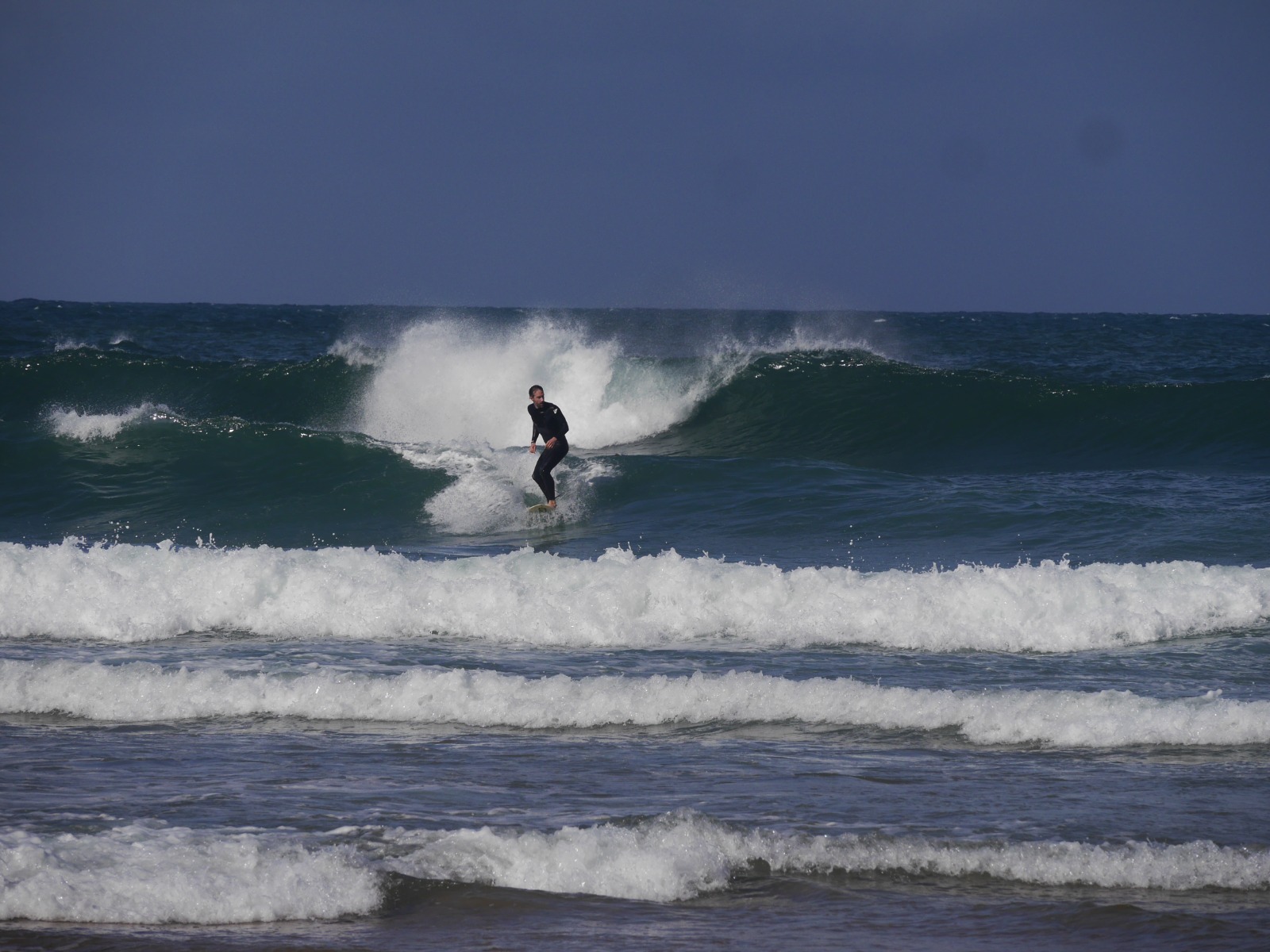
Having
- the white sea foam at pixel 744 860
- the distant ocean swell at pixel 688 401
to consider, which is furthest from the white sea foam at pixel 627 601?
the distant ocean swell at pixel 688 401

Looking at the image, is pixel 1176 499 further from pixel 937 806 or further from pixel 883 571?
pixel 937 806

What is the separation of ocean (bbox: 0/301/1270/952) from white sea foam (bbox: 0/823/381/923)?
0.01m

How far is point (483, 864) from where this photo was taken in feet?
15.2

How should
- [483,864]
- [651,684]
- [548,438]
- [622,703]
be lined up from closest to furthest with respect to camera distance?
[483,864] < [622,703] < [651,684] < [548,438]

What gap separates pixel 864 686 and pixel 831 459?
11.8m

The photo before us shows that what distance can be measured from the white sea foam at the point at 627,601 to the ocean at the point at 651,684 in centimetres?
3

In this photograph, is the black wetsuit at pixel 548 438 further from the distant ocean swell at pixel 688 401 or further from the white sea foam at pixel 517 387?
the white sea foam at pixel 517 387

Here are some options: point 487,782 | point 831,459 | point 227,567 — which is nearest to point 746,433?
point 831,459

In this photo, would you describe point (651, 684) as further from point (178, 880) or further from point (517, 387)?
point (517, 387)

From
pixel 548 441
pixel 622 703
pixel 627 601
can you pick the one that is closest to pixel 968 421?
pixel 548 441

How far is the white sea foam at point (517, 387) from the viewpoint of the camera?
2062 cm

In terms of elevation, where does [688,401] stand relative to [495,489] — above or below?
above

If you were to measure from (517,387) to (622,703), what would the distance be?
1485cm

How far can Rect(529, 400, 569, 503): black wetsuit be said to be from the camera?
→ 14.2 metres
